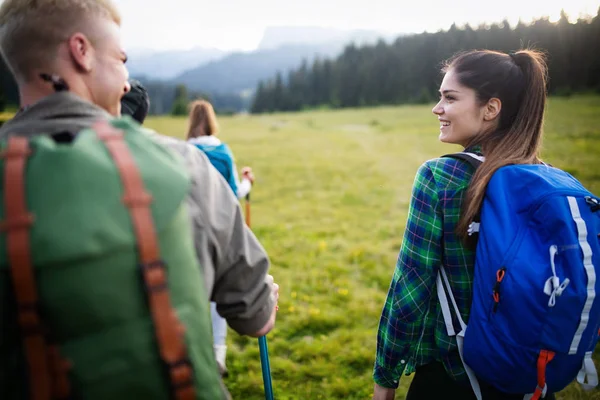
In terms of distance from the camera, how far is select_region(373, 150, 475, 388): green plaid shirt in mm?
2160

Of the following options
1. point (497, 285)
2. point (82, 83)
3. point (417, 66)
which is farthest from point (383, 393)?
point (417, 66)

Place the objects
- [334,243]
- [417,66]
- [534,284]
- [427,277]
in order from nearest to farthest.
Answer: [534,284]
[427,277]
[334,243]
[417,66]

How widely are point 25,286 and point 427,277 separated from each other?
1.92 metres

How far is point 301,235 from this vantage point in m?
9.83

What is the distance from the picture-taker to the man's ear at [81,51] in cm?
149

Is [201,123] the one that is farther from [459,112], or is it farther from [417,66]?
[417,66]

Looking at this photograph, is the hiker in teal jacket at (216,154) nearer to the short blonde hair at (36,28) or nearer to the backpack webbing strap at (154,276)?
the short blonde hair at (36,28)

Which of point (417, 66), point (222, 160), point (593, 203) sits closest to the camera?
point (593, 203)

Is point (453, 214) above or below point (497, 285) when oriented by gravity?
above

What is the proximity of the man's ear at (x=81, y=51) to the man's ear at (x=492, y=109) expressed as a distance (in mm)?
2075

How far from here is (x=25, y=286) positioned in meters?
0.93

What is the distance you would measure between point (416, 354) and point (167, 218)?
1.84 meters

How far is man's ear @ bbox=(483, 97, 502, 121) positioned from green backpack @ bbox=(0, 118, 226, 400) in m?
1.96

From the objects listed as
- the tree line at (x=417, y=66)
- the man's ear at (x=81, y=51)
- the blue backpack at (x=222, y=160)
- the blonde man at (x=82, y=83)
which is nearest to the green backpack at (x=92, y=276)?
the blonde man at (x=82, y=83)
